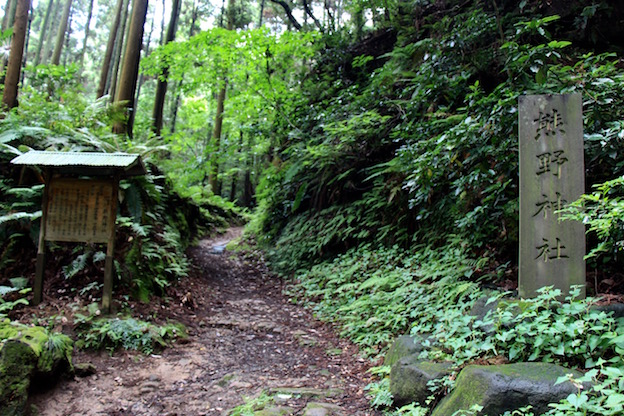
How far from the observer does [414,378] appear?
3.37 metres

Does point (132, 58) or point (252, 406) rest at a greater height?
point (132, 58)

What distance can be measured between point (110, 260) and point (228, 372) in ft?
8.18

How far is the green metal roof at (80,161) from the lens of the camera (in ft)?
17.4

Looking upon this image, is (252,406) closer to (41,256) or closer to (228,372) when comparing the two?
(228,372)

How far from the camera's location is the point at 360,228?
866 cm

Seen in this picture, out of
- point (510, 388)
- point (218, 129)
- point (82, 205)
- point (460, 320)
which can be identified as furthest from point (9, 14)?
point (510, 388)

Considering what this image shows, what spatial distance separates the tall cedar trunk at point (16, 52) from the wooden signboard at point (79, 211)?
10.4ft

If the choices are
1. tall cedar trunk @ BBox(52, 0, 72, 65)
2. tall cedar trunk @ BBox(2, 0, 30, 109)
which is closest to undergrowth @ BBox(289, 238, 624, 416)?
tall cedar trunk @ BBox(2, 0, 30, 109)

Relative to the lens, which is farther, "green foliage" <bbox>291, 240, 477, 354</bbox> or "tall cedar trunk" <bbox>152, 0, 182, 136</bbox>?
"tall cedar trunk" <bbox>152, 0, 182, 136</bbox>

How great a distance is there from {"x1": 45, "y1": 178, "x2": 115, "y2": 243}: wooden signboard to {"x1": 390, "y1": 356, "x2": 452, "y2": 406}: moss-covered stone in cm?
454

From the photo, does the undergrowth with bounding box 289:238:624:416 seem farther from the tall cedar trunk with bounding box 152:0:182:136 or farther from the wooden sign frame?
the tall cedar trunk with bounding box 152:0:182:136

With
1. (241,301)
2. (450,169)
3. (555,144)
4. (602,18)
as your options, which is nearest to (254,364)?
(241,301)

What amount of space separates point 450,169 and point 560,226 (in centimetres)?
155

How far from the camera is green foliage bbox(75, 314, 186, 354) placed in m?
4.88
